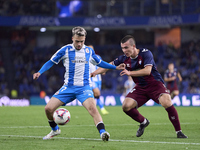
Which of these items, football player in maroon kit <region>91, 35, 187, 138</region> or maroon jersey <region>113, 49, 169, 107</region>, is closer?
football player in maroon kit <region>91, 35, 187, 138</region>

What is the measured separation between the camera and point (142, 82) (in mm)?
8125

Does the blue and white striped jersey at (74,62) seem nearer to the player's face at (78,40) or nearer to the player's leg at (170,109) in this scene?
the player's face at (78,40)

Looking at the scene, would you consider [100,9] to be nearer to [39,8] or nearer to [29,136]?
[39,8]

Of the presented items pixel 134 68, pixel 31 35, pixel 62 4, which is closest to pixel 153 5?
pixel 62 4

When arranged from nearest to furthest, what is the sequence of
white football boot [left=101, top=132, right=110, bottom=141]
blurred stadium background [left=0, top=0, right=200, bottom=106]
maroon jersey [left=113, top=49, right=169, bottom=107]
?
white football boot [left=101, top=132, right=110, bottom=141] → maroon jersey [left=113, top=49, right=169, bottom=107] → blurred stadium background [left=0, top=0, right=200, bottom=106]

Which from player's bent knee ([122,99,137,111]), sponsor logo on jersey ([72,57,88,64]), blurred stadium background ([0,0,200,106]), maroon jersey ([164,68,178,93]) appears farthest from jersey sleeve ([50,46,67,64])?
blurred stadium background ([0,0,200,106])

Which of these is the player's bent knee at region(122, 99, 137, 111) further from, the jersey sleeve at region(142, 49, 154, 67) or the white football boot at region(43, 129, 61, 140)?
the white football boot at region(43, 129, 61, 140)

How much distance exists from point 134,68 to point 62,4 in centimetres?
2205

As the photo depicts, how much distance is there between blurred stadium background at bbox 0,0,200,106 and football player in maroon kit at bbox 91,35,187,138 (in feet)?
56.5

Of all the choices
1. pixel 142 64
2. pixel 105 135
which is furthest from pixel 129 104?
pixel 105 135

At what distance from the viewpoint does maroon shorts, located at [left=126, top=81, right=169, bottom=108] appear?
7954mm

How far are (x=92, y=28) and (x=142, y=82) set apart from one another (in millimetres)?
22835

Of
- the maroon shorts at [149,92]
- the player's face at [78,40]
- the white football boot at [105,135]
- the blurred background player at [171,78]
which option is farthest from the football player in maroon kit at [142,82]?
the blurred background player at [171,78]

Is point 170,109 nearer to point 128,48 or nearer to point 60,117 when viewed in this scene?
point 128,48
